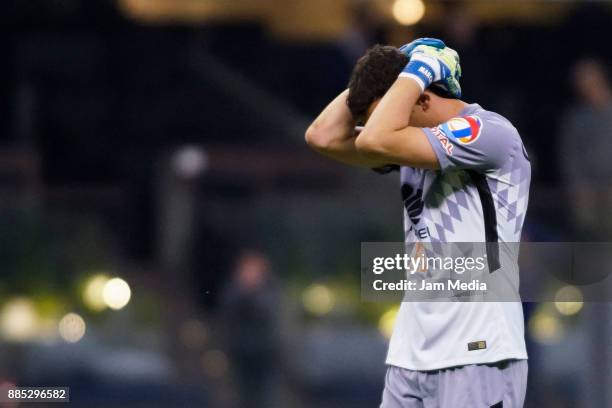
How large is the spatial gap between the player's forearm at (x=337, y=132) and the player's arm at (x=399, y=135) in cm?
39

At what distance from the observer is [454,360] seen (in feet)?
10.9

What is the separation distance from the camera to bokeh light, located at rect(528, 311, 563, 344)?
666cm

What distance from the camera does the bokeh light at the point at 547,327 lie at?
666 centimetres

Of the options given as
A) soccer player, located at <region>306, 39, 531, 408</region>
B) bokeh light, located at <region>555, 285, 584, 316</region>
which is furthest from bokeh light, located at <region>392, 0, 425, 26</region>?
soccer player, located at <region>306, 39, 531, 408</region>

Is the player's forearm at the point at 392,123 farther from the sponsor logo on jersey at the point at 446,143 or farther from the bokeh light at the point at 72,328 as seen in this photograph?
the bokeh light at the point at 72,328

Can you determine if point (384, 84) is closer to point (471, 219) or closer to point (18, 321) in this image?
point (471, 219)

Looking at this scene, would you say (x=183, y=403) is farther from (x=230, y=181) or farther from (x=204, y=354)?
(x=230, y=181)

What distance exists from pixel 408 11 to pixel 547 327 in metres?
2.17

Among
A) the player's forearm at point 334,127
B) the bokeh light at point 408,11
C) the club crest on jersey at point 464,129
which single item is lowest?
the club crest on jersey at point 464,129

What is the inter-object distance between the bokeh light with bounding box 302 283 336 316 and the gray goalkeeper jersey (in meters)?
3.25

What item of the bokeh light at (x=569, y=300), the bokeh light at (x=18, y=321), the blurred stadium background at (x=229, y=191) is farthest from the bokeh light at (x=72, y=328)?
the bokeh light at (x=569, y=300)

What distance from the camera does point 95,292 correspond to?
22.1ft

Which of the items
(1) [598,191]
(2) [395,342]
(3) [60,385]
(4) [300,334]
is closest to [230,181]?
(4) [300,334]

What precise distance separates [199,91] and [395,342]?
373cm
